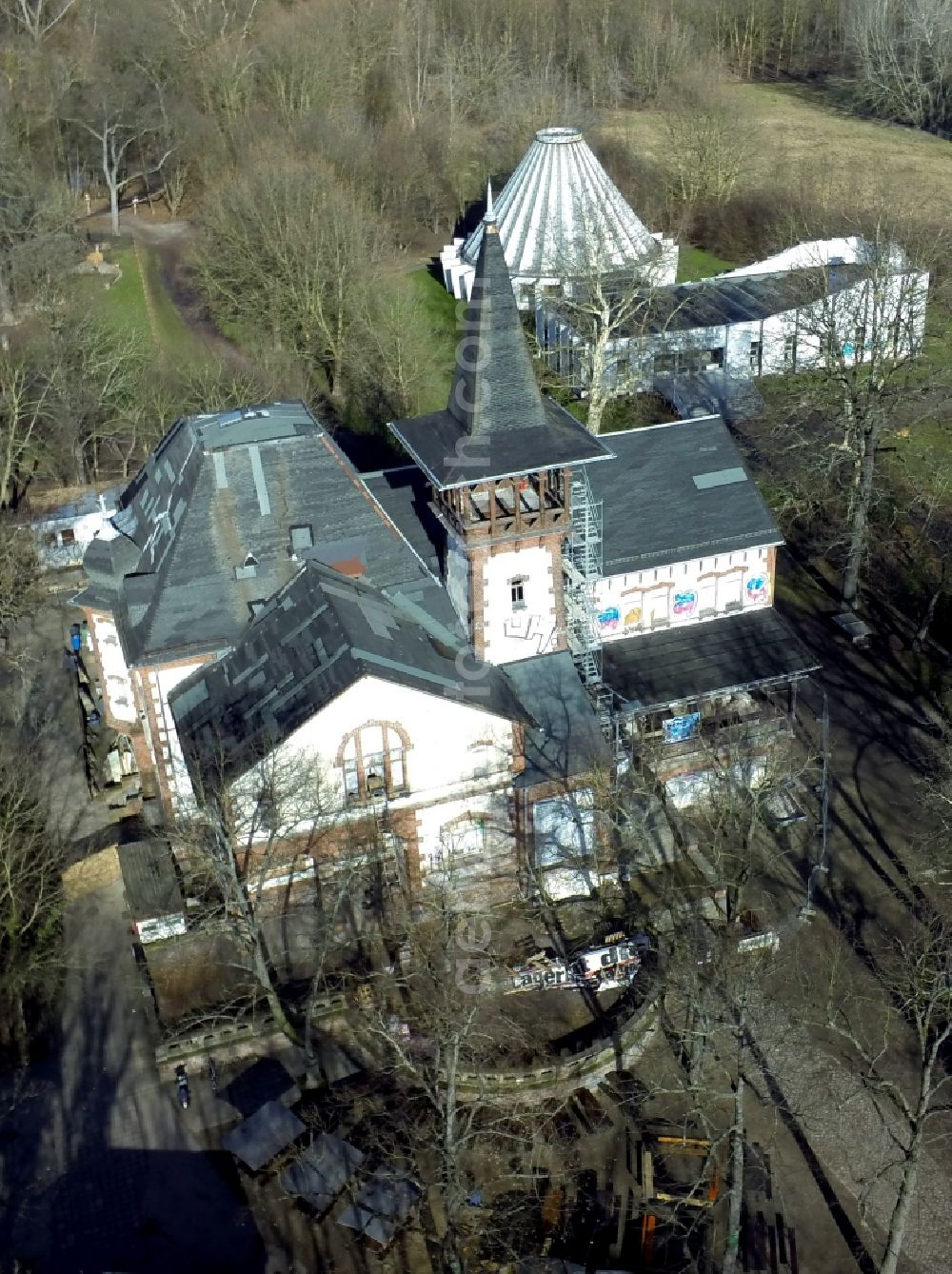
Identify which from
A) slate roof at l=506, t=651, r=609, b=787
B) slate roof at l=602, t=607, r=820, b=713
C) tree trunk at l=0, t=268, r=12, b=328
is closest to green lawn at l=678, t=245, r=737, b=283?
tree trunk at l=0, t=268, r=12, b=328

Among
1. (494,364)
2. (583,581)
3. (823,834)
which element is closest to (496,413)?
(494,364)

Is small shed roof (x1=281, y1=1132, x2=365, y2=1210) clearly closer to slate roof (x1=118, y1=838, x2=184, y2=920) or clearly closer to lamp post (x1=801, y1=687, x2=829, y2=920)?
slate roof (x1=118, y1=838, x2=184, y2=920)

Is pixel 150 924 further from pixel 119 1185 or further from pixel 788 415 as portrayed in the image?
pixel 788 415

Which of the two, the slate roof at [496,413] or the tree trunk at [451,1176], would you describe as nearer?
the tree trunk at [451,1176]

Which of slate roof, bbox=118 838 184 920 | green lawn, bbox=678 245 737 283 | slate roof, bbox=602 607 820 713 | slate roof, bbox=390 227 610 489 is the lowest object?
green lawn, bbox=678 245 737 283

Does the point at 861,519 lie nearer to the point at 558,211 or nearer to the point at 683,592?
the point at 683,592

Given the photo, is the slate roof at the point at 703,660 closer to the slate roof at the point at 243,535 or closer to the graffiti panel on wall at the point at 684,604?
the graffiti panel on wall at the point at 684,604

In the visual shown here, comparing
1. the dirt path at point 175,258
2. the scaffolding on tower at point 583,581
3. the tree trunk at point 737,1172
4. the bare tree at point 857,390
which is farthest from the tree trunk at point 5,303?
the tree trunk at point 737,1172
